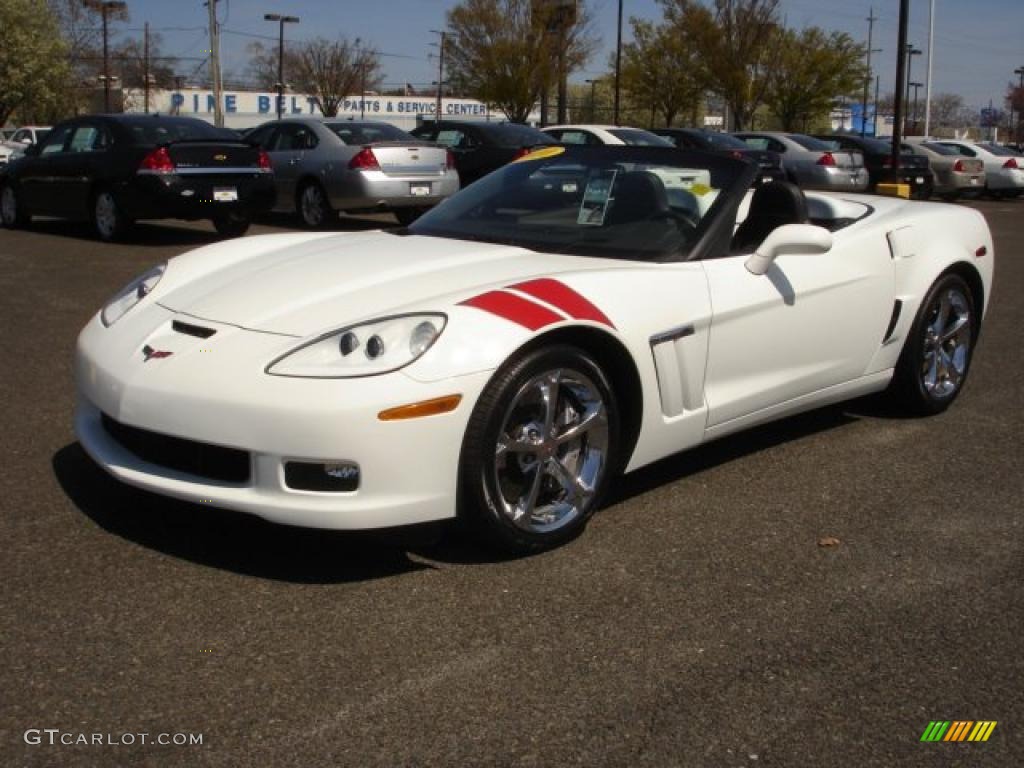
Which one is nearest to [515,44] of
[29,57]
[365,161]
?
[29,57]

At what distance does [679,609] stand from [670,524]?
0.75 metres

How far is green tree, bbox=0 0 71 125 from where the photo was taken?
44.0m

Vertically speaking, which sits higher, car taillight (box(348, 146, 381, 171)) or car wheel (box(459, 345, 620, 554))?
car taillight (box(348, 146, 381, 171))

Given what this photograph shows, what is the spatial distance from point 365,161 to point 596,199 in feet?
34.0

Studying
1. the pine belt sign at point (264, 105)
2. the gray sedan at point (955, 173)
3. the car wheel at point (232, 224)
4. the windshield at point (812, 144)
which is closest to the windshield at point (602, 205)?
the car wheel at point (232, 224)

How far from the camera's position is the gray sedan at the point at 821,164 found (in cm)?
2247

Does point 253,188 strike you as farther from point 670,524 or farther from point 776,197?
point 670,524

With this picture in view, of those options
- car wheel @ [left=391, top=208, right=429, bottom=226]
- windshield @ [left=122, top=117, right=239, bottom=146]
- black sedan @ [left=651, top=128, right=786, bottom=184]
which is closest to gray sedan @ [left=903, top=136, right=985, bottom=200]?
black sedan @ [left=651, top=128, right=786, bottom=184]

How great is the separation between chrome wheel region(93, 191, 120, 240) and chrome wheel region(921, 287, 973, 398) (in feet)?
31.1

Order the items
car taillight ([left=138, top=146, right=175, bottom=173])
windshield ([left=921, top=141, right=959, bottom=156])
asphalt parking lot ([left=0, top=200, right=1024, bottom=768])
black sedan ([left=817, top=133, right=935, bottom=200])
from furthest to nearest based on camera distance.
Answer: windshield ([left=921, top=141, right=959, bottom=156])
black sedan ([left=817, top=133, right=935, bottom=200])
car taillight ([left=138, top=146, right=175, bottom=173])
asphalt parking lot ([left=0, top=200, right=1024, bottom=768])

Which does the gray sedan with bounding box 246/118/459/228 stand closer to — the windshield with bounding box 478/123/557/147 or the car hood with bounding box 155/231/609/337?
the windshield with bounding box 478/123/557/147

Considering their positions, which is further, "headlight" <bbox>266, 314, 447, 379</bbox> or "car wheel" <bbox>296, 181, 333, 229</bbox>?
"car wheel" <bbox>296, 181, 333, 229</bbox>

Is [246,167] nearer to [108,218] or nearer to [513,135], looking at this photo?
[108,218]

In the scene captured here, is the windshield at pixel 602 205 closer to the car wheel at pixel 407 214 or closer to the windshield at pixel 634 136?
the car wheel at pixel 407 214
